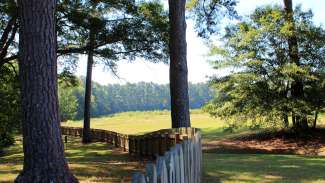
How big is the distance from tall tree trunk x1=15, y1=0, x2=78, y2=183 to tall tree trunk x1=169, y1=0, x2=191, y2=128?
608 cm

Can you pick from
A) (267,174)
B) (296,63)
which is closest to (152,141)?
(267,174)

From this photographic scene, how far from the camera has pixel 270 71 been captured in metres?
24.4

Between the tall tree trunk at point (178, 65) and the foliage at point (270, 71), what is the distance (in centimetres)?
1128

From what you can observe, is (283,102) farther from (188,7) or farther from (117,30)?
(117,30)

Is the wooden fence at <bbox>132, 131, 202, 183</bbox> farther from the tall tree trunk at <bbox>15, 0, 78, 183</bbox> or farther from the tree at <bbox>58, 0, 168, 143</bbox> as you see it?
the tree at <bbox>58, 0, 168, 143</bbox>

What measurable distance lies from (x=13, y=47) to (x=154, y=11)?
20.9ft

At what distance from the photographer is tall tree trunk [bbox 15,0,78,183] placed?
722cm

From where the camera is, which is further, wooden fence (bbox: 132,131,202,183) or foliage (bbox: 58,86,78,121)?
foliage (bbox: 58,86,78,121)

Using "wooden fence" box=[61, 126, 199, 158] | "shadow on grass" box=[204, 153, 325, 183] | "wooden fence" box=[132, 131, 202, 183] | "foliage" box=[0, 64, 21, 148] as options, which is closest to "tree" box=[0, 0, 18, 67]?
"foliage" box=[0, 64, 21, 148]

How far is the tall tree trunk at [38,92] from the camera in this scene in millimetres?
7219

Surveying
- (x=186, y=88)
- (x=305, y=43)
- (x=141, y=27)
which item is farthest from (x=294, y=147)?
(x=186, y=88)

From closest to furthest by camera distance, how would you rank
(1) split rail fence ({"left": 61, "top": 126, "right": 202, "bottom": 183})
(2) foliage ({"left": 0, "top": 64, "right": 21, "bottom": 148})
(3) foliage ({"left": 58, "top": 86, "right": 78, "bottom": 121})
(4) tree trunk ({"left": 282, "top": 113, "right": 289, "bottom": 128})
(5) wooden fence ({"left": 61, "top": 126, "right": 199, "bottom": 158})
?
(1) split rail fence ({"left": 61, "top": 126, "right": 202, "bottom": 183}) < (5) wooden fence ({"left": 61, "top": 126, "right": 199, "bottom": 158}) < (2) foliage ({"left": 0, "top": 64, "right": 21, "bottom": 148}) < (4) tree trunk ({"left": 282, "top": 113, "right": 289, "bottom": 128}) < (3) foliage ({"left": 58, "top": 86, "right": 78, "bottom": 121})

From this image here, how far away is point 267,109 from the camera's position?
23.6 metres

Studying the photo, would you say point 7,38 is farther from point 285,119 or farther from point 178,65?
point 285,119
